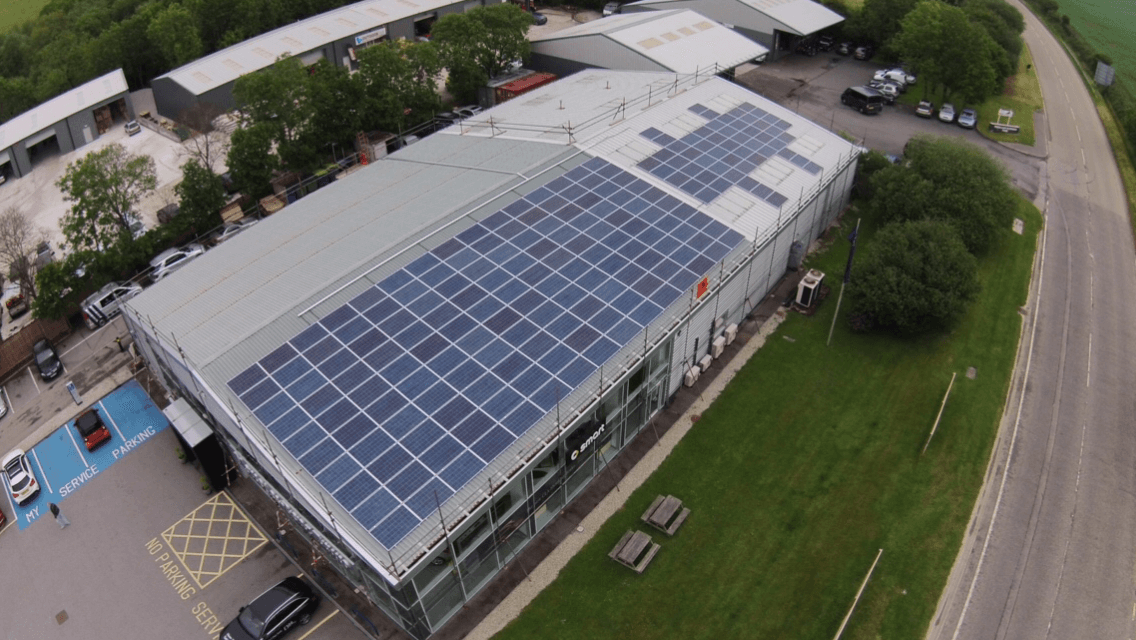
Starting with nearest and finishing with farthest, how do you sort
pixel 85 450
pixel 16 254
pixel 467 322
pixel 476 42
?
pixel 467 322 → pixel 85 450 → pixel 16 254 → pixel 476 42

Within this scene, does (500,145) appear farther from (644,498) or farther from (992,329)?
(992,329)

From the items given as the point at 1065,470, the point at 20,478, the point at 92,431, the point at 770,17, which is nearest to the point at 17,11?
the point at 92,431

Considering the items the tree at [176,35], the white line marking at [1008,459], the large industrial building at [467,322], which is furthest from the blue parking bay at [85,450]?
the tree at [176,35]

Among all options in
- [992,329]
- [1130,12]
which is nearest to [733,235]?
[992,329]

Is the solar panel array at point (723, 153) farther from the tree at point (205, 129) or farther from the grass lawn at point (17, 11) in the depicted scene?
the grass lawn at point (17, 11)

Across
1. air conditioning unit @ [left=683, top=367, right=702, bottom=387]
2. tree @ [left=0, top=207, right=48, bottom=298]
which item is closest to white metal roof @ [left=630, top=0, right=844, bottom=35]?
air conditioning unit @ [left=683, top=367, right=702, bottom=387]

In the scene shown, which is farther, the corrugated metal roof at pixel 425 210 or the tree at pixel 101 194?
the tree at pixel 101 194

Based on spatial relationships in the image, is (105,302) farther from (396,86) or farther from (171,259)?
(396,86)
